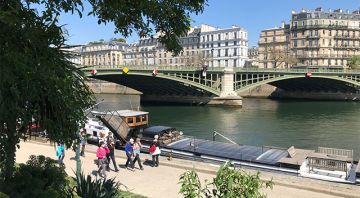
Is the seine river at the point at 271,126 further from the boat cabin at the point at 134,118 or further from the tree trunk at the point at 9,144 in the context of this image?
the tree trunk at the point at 9,144

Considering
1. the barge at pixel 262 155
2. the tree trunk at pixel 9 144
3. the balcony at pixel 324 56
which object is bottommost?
the barge at pixel 262 155

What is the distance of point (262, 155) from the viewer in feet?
74.0

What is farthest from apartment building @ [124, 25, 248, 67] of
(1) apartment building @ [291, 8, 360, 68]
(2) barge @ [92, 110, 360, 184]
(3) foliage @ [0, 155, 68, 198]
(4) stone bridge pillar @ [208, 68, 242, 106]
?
(3) foliage @ [0, 155, 68, 198]

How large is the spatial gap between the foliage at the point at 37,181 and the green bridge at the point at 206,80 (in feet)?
179

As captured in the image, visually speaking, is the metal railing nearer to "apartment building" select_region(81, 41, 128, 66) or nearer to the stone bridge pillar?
the stone bridge pillar

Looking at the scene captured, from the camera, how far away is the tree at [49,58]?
18.5ft

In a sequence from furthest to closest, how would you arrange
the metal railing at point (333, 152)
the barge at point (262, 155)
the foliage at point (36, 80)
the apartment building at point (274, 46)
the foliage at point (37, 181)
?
the apartment building at point (274, 46) → the metal railing at point (333, 152) → the barge at point (262, 155) → the foliage at point (37, 181) → the foliage at point (36, 80)

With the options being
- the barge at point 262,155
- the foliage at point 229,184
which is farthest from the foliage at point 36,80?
A: the barge at point 262,155

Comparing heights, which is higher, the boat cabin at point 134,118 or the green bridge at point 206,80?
the green bridge at point 206,80

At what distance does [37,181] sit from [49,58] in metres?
3.17

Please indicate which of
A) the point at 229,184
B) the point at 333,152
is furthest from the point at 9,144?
the point at 333,152

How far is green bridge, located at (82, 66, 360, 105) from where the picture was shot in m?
69.4

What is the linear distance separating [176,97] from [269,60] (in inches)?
2545

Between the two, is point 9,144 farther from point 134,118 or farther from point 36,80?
point 134,118
